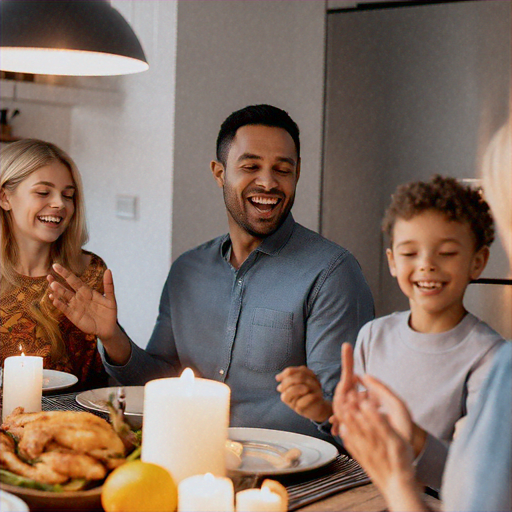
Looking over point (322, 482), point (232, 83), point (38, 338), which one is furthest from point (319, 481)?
point (232, 83)

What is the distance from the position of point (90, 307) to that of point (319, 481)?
0.75 metres

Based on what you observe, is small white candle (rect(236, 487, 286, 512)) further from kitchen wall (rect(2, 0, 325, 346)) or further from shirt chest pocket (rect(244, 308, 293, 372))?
kitchen wall (rect(2, 0, 325, 346))

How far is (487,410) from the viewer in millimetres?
823

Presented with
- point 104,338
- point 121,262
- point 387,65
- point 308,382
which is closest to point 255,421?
point 104,338

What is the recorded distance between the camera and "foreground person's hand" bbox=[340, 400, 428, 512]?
0.83m

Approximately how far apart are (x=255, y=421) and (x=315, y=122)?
1.72m

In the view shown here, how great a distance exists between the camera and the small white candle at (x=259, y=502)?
0.91m

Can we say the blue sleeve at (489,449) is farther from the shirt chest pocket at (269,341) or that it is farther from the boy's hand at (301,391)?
the shirt chest pocket at (269,341)

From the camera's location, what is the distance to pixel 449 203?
97cm

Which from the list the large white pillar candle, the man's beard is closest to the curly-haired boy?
the large white pillar candle

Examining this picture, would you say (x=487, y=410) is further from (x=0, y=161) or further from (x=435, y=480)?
(x=0, y=161)

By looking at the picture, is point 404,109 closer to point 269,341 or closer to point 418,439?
point 269,341

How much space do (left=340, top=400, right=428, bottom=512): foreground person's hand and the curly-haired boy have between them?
0.33 feet

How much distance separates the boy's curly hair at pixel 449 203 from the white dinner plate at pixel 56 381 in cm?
88
